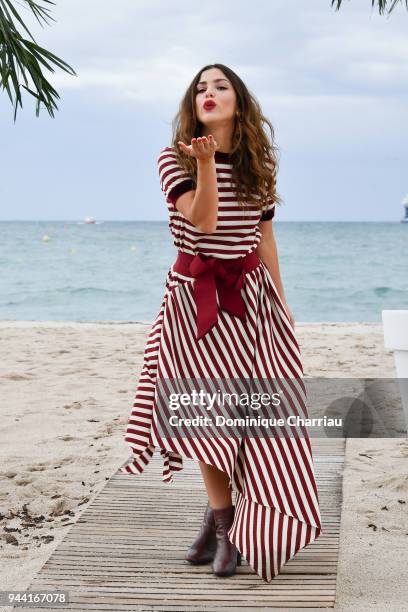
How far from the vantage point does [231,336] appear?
2.34m

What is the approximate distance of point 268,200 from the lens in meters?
2.40

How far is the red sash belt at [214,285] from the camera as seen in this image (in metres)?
2.31

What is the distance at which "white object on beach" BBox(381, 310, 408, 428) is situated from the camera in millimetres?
2984

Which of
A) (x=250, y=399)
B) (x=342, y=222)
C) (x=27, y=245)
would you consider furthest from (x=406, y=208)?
(x=250, y=399)

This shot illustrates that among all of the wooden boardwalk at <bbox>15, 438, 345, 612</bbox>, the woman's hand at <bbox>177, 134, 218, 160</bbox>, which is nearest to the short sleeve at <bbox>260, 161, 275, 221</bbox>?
the woman's hand at <bbox>177, 134, 218, 160</bbox>

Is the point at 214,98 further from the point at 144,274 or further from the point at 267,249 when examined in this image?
the point at 144,274

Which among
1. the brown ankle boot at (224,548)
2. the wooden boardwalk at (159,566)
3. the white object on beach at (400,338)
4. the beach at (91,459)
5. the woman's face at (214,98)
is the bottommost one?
the beach at (91,459)

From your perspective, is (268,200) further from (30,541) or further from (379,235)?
(379,235)

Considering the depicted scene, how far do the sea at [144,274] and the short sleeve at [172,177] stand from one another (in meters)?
12.2

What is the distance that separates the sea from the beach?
827 centimetres

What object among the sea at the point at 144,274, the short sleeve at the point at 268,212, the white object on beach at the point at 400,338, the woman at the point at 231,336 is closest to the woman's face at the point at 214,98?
the woman at the point at 231,336

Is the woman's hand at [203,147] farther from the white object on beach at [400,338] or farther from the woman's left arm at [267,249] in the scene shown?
the white object on beach at [400,338]

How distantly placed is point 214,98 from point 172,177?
24cm

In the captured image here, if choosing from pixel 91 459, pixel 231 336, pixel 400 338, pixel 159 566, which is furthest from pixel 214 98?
pixel 91 459
